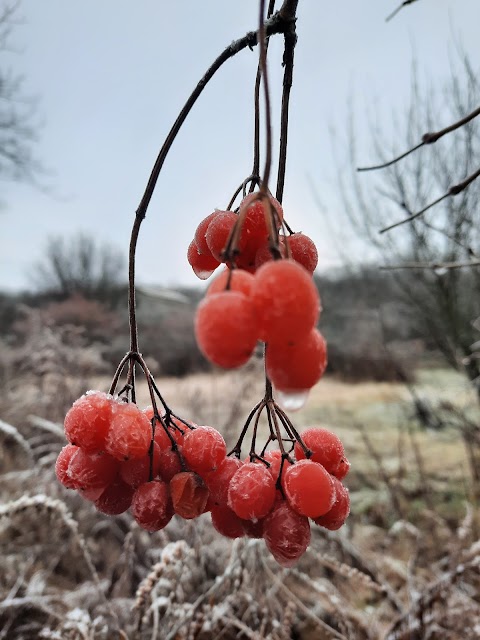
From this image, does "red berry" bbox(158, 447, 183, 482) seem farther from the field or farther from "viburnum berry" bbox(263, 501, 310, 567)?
the field

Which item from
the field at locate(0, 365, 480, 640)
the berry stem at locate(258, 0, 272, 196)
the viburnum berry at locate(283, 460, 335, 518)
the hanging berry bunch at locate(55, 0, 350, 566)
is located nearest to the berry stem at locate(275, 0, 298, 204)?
the hanging berry bunch at locate(55, 0, 350, 566)

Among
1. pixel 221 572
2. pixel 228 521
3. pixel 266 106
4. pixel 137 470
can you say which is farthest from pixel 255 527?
pixel 221 572

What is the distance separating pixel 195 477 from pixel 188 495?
2cm

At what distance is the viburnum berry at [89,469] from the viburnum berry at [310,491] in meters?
0.19

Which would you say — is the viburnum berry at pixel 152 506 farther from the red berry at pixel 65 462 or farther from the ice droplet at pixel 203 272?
the ice droplet at pixel 203 272

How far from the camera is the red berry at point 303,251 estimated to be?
0.45m

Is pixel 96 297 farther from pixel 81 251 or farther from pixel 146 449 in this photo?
pixel 146 449

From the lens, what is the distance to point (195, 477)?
484 millimetres

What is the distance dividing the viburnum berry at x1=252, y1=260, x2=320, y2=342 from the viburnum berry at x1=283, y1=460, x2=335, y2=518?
203mm

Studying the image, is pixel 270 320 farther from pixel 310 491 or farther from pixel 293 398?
pixel 310 491

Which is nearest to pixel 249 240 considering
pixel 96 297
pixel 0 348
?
pixel 0 348

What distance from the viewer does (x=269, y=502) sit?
48cm

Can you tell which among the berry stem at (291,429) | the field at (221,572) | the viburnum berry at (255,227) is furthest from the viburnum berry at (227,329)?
the field at (221,572)

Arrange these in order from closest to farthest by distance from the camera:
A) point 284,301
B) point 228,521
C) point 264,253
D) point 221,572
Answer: point 284,301
point 264,253
point 228,521
point 221,572
